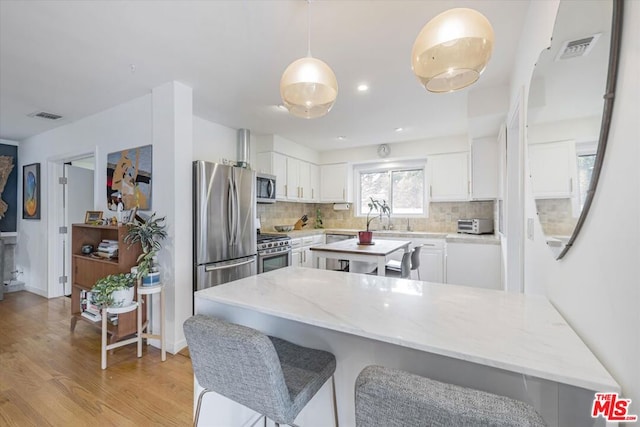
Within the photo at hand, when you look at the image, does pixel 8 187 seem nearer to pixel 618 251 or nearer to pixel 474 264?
pixel 618 251

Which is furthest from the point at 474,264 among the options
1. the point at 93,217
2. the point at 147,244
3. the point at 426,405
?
the point at 93,217

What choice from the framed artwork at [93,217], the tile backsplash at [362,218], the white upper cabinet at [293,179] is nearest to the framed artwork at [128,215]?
the framed artwork at [93,217]

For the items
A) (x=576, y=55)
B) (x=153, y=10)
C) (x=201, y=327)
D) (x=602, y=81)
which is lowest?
(x=201, y=327)

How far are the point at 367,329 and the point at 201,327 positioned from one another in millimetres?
595

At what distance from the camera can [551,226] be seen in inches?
45.6

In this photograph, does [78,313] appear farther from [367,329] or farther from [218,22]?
[367,329]

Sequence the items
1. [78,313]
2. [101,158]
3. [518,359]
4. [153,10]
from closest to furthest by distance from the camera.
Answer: [518,359] < [153,10] < [78,313] < [101,158]

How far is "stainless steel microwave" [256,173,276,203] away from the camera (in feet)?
13.0

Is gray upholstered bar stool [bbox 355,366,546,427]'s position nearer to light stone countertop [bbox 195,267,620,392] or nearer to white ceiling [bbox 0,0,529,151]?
light stone countertop [bbox 195,267,620,392]

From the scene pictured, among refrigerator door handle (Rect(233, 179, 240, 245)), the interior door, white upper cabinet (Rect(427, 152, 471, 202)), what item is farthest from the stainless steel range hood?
white upper cabinet (Rect(427, 152, 471, 202))

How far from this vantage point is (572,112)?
0.92m

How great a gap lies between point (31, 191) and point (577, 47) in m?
6.26

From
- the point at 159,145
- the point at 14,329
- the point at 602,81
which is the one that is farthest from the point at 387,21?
the point at 14,329

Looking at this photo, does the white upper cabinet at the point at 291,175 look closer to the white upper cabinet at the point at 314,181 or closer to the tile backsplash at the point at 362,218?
the white upper cabinet at the point at 314,181
